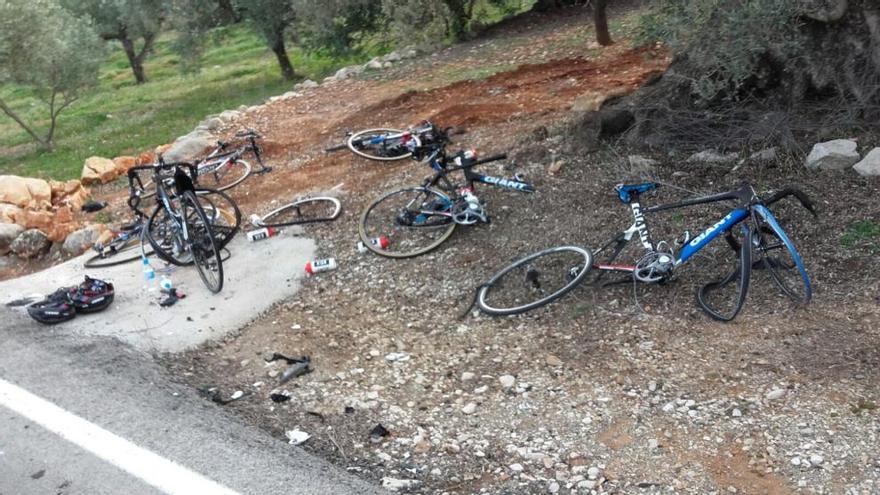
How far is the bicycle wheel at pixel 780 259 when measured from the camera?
5.28 m

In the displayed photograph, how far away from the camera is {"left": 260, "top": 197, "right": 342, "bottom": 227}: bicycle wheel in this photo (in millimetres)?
8852

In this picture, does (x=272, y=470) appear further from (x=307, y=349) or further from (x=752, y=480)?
(x=752, y=480)

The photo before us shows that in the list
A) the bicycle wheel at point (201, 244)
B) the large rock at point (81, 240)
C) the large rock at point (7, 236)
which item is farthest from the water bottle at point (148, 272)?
the large rock at point (7, 236)

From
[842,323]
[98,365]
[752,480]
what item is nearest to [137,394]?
[98,365]

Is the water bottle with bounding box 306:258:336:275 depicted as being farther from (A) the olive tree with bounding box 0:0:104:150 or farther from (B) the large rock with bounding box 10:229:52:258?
(A) the olive tree with bounding box 0:0:104:150

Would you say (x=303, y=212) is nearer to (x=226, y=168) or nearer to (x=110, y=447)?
(x=226, y=168)

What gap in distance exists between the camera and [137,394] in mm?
5738

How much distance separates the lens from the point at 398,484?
14.7 feet

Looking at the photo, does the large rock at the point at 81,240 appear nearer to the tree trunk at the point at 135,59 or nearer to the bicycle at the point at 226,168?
the bicycle at the point at 226,168

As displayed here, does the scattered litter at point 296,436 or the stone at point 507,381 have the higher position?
the scattered litter at point 296,436

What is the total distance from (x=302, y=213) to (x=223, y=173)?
9.04 ft

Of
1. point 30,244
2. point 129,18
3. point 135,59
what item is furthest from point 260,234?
point 135,59

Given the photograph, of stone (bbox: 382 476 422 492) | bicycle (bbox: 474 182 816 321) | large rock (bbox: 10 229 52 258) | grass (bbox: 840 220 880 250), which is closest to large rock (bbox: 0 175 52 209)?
large rock (bbox: 10 229 52 258)

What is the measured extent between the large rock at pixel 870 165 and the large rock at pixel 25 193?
1044 centimetres
